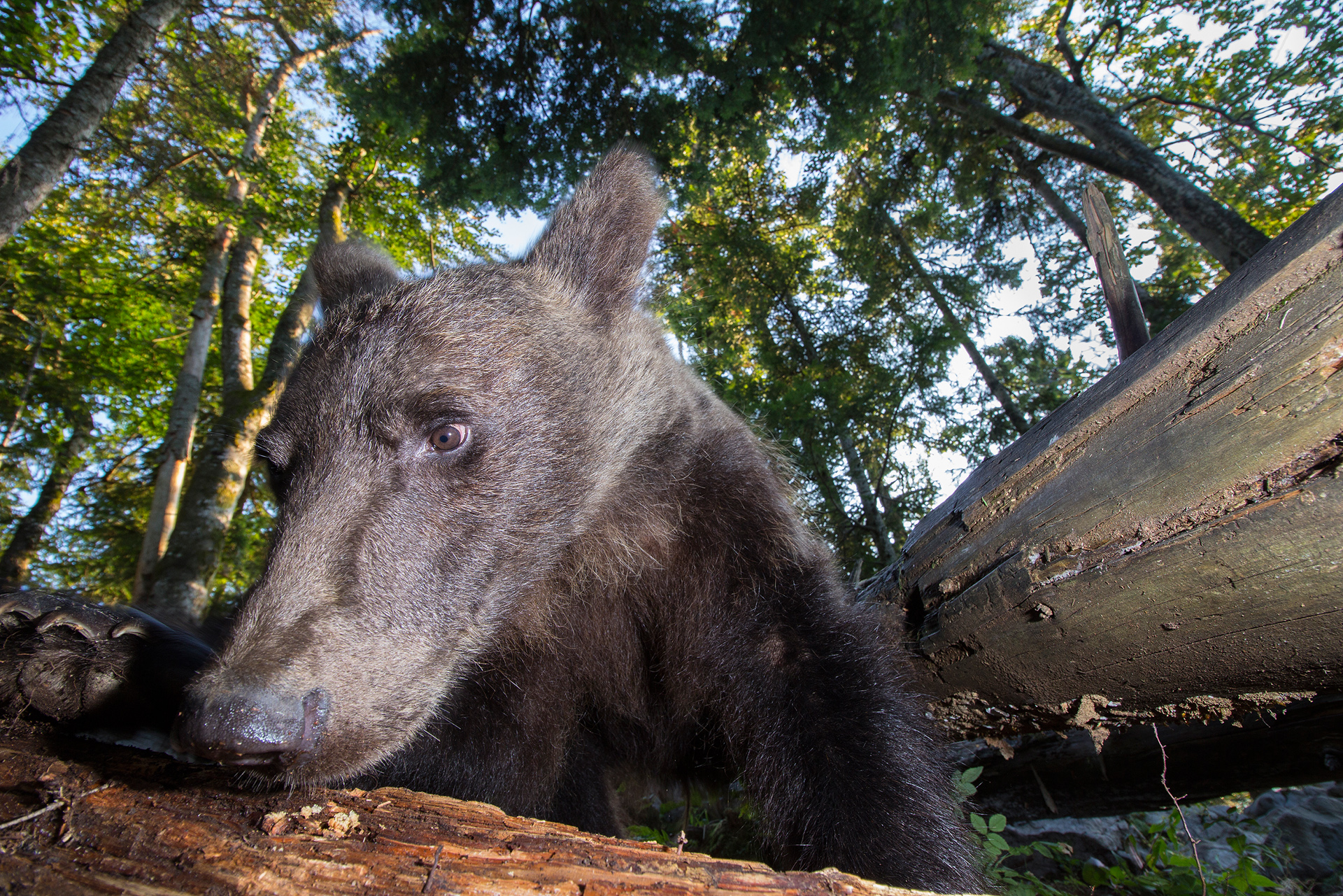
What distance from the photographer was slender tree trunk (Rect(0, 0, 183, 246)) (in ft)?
16.6

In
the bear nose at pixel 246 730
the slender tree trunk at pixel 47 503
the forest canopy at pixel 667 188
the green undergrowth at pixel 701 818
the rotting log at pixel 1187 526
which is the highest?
the forest canopy at pixel 667 188

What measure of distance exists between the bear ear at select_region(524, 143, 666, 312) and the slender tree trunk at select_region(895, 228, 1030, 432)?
30.5 ft

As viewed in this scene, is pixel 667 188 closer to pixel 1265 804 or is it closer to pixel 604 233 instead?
pixel 604 233

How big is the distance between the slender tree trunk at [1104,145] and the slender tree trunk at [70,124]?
984cm

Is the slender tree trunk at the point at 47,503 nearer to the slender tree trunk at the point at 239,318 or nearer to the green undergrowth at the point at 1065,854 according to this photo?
the slender tree trunk at the point at 239,318

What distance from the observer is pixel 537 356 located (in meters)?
2.18

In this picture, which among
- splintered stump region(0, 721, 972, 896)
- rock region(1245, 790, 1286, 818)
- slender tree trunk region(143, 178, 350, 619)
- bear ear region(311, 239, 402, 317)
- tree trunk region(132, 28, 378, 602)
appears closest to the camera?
splintered stump region(0, 721, 972, 896)

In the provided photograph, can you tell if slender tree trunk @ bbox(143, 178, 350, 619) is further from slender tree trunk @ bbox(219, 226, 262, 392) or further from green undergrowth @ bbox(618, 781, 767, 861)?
green undergrowth @ bbox(618, 781, 767, 861)

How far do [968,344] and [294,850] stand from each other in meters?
12.8

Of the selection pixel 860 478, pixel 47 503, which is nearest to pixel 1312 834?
pixel 860 478

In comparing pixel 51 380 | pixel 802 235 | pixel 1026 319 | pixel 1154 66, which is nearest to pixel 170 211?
pixel 51 380

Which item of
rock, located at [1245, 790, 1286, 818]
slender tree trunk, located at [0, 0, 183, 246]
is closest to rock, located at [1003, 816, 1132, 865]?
rock, located at [1245, 790, 1286, 818]

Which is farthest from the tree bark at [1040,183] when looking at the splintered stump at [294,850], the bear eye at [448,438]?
the splintered stump at [294,850]

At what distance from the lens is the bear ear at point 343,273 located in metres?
2.81
